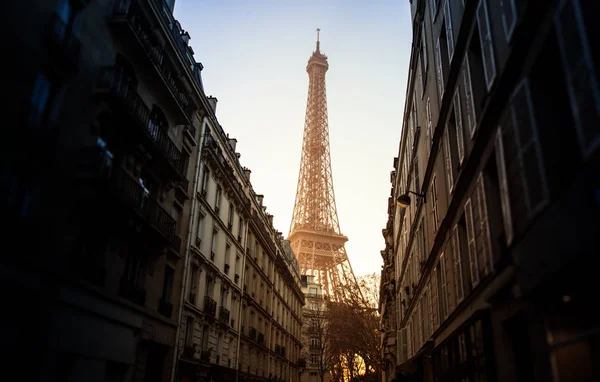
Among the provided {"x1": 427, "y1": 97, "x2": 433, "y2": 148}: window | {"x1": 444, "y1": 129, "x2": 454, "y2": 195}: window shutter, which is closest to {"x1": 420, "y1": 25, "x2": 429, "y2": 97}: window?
{"x1": 427, "y1": 97, "x2": 433, "y2": 148}: window

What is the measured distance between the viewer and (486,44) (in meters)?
8.98

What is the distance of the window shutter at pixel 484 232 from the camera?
916 centimetres

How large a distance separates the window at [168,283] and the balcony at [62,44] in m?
9.71

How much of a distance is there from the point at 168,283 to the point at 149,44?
31.3ft

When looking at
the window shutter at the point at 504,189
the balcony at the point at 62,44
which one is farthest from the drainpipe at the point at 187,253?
the window shutter at the point at 504,189

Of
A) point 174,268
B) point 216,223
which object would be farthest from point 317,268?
point 174,268

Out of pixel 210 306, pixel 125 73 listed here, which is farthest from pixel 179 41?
pixel 210 306

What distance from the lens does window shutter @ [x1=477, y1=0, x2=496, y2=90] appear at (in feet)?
28.0

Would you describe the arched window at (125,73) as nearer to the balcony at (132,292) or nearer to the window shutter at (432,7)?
A: the balcony at (132,292)

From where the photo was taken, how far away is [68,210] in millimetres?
12812

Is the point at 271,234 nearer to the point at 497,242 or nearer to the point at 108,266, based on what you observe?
the point at 108,266

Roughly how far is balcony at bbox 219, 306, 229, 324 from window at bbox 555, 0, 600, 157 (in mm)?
23919

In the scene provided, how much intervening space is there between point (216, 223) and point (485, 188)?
1943cm

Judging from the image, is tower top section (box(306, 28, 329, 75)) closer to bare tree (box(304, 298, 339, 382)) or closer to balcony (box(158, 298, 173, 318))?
bare tree (box(304, 298, 339, 382))
